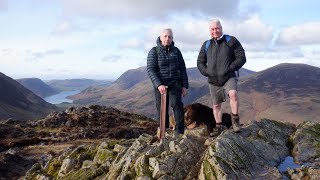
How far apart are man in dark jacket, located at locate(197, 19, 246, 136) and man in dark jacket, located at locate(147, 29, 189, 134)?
3.72ft

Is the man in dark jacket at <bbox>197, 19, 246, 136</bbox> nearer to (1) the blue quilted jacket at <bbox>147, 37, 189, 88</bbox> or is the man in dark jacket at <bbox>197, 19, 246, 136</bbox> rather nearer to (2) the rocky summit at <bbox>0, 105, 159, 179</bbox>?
(1) the blue quilted jacket at <bbox>147, 37, 189, 88</bbox>

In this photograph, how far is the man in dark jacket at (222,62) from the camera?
50.1 ft

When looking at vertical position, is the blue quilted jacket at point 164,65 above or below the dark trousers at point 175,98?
above

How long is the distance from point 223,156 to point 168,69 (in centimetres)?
457

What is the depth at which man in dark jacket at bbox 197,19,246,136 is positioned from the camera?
1528 centimetres

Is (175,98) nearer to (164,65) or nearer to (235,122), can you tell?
(164,65)

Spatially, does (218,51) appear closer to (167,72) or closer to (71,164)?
(167,72)

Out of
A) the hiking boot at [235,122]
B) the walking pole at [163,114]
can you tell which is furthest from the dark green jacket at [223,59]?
the walking pole at [163,114]

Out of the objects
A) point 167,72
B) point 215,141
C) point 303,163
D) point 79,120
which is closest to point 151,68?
point 167,72

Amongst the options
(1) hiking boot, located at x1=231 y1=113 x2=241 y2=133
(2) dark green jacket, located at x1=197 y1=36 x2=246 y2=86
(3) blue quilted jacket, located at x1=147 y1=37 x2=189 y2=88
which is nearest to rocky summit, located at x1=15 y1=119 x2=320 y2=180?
(1) hiking boot, located at x1=231 y1=113 x2=241 y2=133

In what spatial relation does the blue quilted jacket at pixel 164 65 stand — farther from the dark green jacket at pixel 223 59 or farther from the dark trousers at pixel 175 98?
the dark green jacket at pixel 223 59

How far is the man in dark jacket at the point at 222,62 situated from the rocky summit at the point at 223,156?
1.69 m

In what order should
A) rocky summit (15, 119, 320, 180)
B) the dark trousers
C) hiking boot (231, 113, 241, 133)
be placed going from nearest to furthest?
rocky summit (15, 119, 320, 180) → hiking boot (231, 113, 241, 133) → the dark trousers

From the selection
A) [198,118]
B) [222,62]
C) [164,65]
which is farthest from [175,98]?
[198,118]
